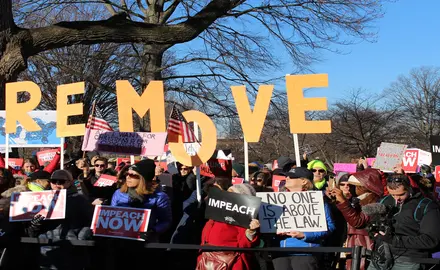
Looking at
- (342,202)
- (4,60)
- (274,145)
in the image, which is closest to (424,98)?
(274,145)

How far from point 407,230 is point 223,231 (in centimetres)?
163

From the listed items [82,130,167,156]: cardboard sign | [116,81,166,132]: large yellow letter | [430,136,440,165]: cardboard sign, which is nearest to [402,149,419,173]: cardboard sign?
[430,136,440,165]: cardboard sign

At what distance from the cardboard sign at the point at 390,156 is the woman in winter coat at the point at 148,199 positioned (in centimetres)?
688

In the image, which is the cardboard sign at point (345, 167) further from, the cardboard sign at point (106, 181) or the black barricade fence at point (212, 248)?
the black barricade fence at point (212, 248)

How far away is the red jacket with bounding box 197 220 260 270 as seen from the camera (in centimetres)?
534

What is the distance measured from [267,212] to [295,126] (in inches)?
76.4

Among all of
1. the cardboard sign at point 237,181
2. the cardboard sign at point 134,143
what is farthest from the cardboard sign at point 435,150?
the cardboard sign at point 134,143

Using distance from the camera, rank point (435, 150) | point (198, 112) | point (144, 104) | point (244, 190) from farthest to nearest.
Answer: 1. point (435, 150)
2. point (144, 104)
3. point (198, 112)
4. point (244, 190)

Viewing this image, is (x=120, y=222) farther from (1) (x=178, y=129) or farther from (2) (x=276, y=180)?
(2) (x=276, y=180)

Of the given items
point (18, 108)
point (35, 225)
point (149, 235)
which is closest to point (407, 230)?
point (149, 235)

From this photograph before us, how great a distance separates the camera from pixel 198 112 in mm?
7691

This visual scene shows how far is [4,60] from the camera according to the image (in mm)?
11492

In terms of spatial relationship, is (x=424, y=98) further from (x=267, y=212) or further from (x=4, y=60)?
(x=267, y=212)

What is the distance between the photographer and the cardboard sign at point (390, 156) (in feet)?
38.8
